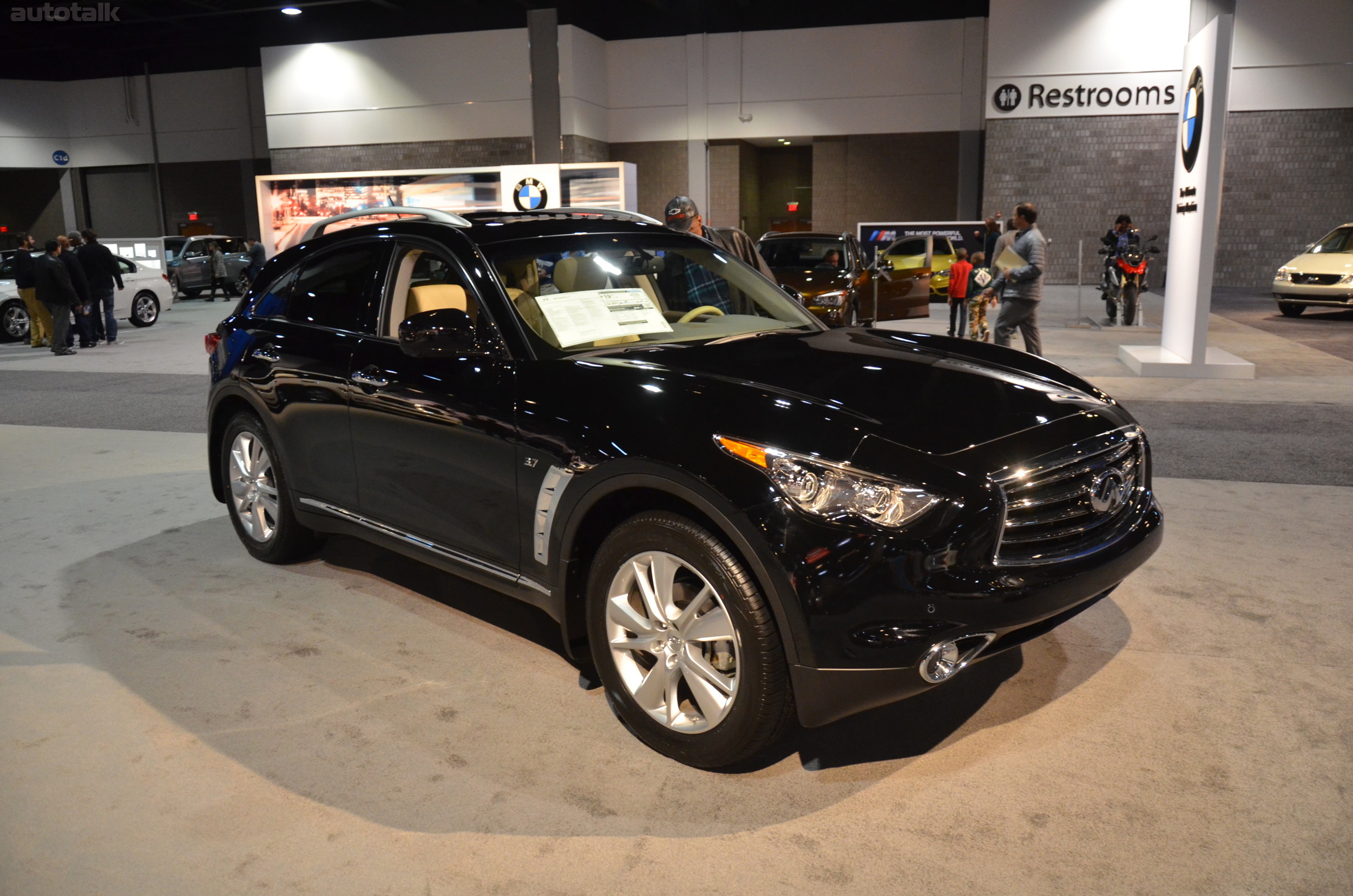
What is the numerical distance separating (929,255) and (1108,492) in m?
15.9

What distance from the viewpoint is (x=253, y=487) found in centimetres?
486

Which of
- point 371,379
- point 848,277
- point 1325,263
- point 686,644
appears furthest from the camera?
point 1325,263

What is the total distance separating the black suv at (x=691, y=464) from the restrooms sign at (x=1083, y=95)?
2252 cm

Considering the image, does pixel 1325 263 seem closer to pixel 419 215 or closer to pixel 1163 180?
pixel 1163 180

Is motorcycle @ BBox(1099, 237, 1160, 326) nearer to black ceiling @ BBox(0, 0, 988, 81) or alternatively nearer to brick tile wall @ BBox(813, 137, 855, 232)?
black ceiling @ BBox(0, 0, 988, 81)

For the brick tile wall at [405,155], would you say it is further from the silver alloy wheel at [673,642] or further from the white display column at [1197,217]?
the silver alloy wheel at [673,642]

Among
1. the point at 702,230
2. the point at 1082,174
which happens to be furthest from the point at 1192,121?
the point at 1082,174

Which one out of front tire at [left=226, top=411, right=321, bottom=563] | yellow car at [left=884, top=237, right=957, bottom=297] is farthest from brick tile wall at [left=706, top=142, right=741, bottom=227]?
front tire at [left=226, top=411, right=321, bottom=563]

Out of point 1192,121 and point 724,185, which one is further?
point 724,185

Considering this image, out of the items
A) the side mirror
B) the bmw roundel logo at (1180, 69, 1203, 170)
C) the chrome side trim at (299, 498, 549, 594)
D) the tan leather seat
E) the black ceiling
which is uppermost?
the black ceiling

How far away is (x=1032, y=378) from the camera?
3516 millimetres

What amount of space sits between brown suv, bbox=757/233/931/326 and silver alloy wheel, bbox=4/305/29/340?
11683 millimetres

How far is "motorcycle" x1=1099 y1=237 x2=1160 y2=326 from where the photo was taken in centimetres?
1591
